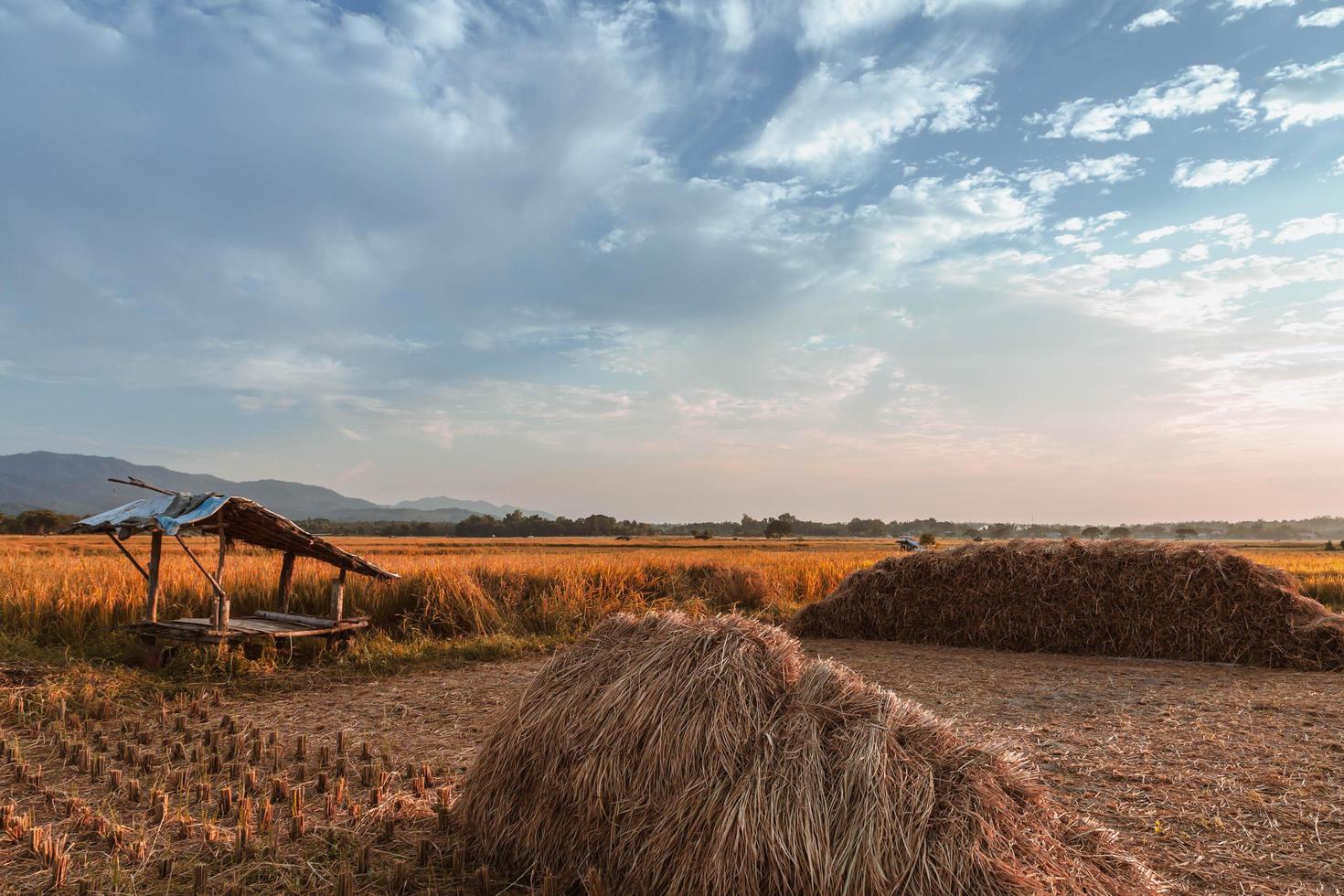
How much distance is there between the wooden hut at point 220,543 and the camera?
8.44 metres

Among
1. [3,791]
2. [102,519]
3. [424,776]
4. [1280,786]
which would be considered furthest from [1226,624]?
[102,519]

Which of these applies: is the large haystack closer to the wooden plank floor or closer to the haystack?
the wooden plank floor

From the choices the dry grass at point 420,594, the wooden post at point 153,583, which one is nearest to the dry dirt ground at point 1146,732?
the wooden post at point 153,583

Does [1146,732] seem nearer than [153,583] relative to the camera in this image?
Yes

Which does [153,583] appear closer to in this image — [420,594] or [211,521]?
[211,521]

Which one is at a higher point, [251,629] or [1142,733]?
[251,629]

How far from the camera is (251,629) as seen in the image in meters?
9.08

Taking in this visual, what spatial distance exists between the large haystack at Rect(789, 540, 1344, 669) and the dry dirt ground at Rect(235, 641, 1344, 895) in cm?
71

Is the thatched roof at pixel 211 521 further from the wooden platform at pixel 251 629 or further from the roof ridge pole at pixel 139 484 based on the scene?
the wooden platform at pixel 251 629

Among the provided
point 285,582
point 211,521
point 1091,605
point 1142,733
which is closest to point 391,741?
point 211,521

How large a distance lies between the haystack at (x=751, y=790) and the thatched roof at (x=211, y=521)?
20.2 ft

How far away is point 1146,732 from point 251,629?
9.55 m

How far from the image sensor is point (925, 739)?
3.13 meters

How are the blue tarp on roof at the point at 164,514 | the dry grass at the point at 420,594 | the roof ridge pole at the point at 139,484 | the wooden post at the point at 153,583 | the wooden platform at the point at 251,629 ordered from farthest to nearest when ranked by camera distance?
the dry grass at the point at 420,594 → the wooden post at the point at 153,583 → the wooden platform at the point at 251,629 → the blue tarp on roof at the point at 164,514 → the roof ridge pole at the point at 139,484
